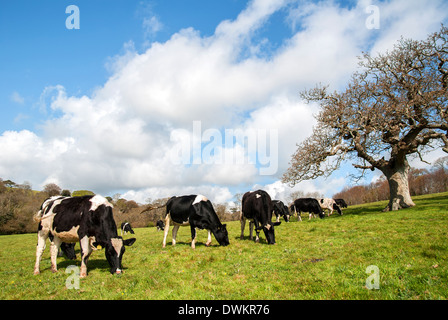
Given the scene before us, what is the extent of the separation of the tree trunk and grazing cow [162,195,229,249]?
19107 mm

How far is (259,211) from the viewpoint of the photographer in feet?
45.6

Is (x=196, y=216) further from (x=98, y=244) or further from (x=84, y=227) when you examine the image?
(x=84, y=227)

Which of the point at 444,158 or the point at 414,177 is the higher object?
the point at 444,158

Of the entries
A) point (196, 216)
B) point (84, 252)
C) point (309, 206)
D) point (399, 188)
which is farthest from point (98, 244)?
point (399, 188)

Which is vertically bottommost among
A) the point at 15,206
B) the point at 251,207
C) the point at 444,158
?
the point at 15,206

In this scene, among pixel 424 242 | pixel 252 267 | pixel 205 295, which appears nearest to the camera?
pixel 205 295

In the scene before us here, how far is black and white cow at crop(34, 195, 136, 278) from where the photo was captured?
28.7ft

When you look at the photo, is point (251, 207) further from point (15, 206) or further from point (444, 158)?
point (444, 158)

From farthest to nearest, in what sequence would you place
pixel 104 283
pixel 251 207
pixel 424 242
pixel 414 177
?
pixel 414 177 → pixel 251 207 → pixel 424 242 → pixel 104 283

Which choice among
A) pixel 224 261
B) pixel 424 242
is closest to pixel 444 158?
pixel 424 242

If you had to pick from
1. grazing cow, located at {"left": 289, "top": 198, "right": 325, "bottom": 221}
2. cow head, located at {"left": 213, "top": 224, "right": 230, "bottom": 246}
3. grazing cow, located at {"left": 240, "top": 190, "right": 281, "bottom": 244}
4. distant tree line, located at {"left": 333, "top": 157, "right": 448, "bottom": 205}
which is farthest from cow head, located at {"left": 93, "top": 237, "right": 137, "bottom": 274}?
distant tree line, located at {"left": 333, "top": 157, "right": 448, "bottom": 205}
